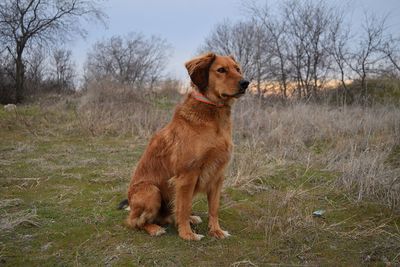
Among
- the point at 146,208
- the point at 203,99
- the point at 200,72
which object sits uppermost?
the point at 200,72

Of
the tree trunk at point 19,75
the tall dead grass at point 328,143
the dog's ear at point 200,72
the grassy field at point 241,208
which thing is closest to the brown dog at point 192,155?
the dog's ear at point 200,72

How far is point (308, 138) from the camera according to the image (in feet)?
26.0

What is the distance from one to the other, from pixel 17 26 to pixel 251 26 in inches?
577

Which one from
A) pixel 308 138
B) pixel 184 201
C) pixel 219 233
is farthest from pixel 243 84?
pixel 308 138

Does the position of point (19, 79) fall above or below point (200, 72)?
above

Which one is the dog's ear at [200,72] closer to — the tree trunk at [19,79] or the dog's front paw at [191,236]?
the dog's front paw at [191,236]

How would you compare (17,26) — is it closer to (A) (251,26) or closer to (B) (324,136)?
(A) (251,26)

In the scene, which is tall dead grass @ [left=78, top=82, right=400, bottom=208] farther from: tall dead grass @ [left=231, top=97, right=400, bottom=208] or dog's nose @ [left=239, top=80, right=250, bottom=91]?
dog's nose @ [left=239, top=80, right=250, bottom=91]

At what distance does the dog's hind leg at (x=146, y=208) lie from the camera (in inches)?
132

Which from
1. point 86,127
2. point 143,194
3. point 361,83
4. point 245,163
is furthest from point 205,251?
point 361,83

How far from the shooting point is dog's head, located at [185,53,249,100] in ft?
10.8

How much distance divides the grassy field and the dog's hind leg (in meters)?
0.11

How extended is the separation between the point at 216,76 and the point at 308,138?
513 cm

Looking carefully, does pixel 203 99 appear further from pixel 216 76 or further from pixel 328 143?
pixel 328 143
